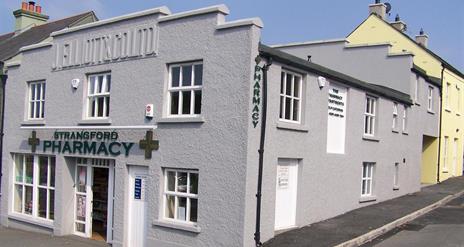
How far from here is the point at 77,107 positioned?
14.2 meters

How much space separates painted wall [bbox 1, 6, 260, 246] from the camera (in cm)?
1059

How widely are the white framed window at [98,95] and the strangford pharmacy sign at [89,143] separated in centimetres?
57

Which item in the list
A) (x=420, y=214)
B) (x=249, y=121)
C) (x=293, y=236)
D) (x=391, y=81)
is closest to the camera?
(x=249, y=121)

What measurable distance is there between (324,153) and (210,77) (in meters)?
4.04

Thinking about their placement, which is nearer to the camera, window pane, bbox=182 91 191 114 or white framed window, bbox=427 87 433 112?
window pane, bbox=182 91 191 114

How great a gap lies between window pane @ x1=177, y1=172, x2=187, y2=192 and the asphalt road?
13.6 ft

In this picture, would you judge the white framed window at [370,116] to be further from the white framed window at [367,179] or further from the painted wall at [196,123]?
the painted wall at [196,123]

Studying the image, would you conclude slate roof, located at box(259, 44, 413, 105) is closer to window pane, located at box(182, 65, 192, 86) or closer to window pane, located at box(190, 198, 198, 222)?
window pane, located at box(182, 65, 192, 86)

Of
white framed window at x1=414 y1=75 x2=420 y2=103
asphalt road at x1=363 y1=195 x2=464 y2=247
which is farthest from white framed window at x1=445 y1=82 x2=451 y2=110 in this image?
asphalt road at x1=363 y1=195 x2=464 y2=247

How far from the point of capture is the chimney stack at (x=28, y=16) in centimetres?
2448

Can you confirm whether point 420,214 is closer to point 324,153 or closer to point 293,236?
point 324,153

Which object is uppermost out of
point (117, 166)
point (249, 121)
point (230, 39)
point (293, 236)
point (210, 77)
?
point (230, 39)

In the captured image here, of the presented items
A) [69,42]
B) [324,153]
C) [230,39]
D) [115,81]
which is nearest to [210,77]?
[230,39]

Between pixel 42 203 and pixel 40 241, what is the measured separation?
1.94 m
